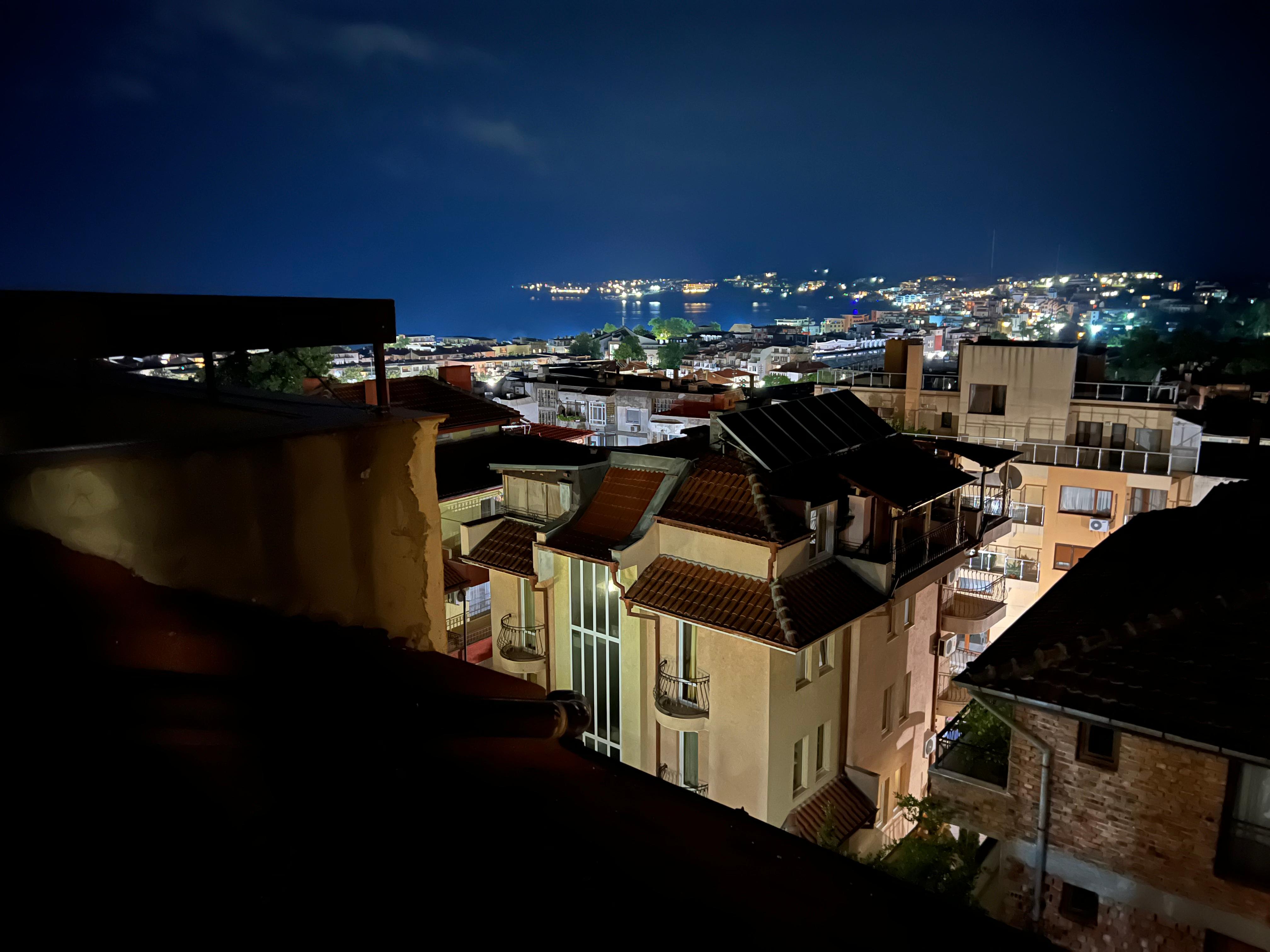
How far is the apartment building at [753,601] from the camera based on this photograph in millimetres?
16109

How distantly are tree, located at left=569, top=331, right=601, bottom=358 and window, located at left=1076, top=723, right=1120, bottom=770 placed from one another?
11152 centimetres

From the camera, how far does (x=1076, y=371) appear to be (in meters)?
34.9

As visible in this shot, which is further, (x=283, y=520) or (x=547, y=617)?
(x=547, y=617)

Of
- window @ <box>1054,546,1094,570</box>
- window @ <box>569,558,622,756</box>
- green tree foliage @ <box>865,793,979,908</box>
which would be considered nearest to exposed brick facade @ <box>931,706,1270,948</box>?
green tree foliage @ <box>865,793,979,908</box>

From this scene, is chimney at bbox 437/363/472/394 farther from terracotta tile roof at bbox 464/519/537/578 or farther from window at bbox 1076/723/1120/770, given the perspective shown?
window at bbox 1076/723/1120/770

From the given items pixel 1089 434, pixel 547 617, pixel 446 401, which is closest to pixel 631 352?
pixel 1089 434

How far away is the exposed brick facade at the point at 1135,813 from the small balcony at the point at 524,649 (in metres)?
11.5

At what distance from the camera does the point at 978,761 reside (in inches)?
406

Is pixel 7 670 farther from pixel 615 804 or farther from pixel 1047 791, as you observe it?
pixel 1047 791

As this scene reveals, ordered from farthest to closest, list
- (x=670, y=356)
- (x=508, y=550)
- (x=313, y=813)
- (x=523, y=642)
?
(x=670, y=356), (x=508, y=550), (x=523, y=642), (x=313, y=813)

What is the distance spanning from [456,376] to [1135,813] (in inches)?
1107

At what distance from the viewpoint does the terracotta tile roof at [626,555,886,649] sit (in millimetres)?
15164

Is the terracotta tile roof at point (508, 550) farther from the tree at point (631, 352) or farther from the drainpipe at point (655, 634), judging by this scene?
the tree at point (631, 352)

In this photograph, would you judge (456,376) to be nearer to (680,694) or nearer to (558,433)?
(558,433)
